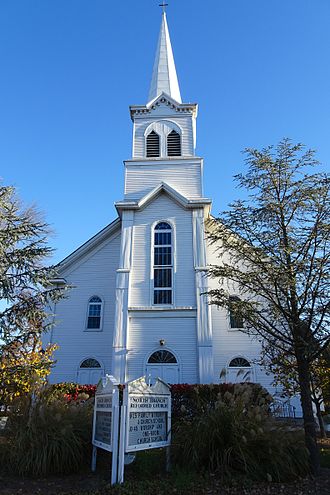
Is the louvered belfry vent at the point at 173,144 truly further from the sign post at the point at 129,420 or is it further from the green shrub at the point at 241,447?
the green shrub at the point at 241,447

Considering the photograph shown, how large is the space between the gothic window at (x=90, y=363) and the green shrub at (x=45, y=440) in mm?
10180

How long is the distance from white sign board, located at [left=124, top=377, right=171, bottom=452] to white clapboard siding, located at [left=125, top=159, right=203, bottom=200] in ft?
42.6

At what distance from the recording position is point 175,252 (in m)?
18.7

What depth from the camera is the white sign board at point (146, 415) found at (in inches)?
294

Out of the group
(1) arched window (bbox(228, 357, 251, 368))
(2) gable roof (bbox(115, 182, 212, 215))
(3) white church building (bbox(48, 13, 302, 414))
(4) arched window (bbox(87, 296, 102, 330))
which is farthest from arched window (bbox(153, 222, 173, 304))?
(1) arched window (bbox(228, 357, 251, 368))

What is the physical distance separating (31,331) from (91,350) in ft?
31.3

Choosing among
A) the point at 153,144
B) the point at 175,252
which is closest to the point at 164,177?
the point at 153,144

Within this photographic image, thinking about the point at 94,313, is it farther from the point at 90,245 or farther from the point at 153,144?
the point at 153,144

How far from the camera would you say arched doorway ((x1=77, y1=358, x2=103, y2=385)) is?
728 inches

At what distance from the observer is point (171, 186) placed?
20203 mm

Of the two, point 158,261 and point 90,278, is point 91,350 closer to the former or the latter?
point 90,278

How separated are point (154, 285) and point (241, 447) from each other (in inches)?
436

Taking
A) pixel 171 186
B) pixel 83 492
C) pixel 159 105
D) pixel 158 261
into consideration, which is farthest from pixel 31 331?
pixel 159 105

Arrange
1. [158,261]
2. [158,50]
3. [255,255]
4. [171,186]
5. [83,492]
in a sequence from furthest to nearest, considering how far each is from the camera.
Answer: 1. [158,50]
2. [171,186]
3. [158,261]
4. [255,255]
5. [83,492]
